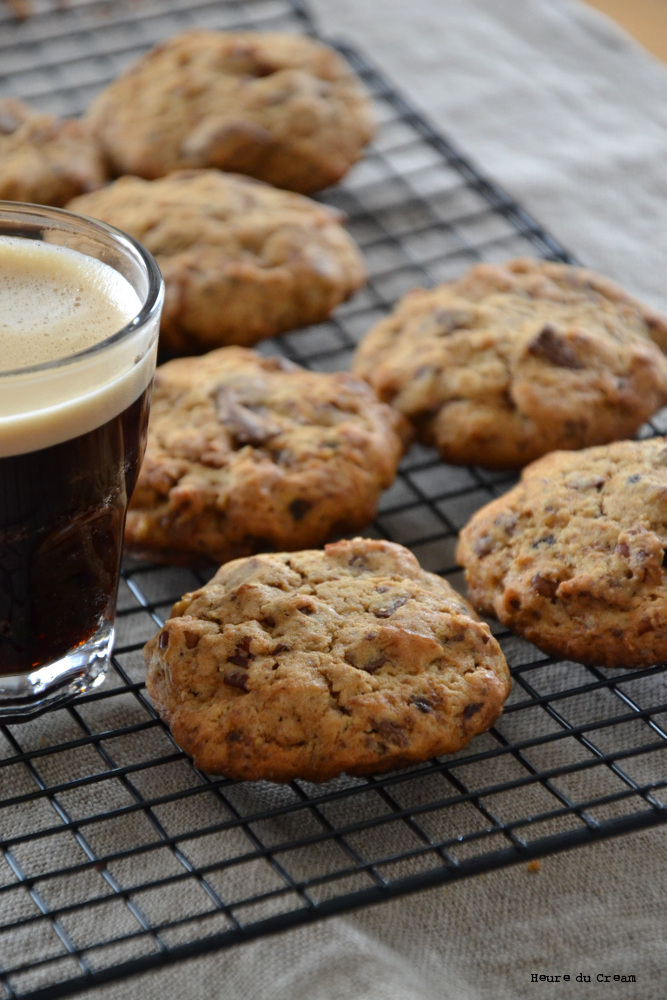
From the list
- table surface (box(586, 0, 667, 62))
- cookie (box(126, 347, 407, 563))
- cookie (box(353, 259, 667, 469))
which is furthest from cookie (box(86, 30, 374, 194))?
table surface (box(586, 0, 667, 62))

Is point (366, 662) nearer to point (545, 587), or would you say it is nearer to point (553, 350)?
point (545, 587)

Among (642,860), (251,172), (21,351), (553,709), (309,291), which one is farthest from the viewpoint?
(251,172)

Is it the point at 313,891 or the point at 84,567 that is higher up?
the point at 84,567

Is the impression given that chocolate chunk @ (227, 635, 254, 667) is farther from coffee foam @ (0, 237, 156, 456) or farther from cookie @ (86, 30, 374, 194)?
cookie @ (86, 30, 374, 194)

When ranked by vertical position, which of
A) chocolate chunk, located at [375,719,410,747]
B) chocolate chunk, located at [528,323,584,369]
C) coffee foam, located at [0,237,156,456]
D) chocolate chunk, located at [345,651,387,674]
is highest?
coffee foam, located at [0,237,156,456]

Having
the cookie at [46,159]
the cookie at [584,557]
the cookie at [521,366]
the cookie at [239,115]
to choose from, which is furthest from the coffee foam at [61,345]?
the cookie at [239,115]

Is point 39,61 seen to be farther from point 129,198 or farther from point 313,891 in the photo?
point 313,891

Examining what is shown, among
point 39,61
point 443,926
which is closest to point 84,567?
point 443,926

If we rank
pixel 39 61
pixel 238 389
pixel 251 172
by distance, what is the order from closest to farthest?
pixel 238 389 → pixel 251 172 → pixel 39 61
